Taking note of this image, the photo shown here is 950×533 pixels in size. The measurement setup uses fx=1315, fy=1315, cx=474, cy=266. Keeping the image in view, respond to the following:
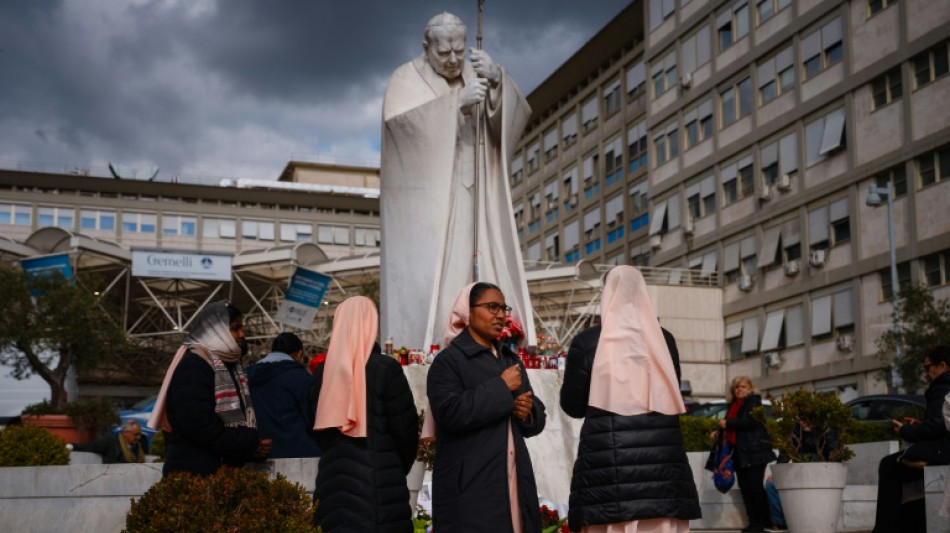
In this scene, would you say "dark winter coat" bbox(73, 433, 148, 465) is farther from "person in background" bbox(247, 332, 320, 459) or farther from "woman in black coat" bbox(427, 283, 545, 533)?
"woman in black coat" bbox(427, 283, 545, 533)

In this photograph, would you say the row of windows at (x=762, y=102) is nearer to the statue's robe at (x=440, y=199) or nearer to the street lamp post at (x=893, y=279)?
the street lamp post at (x=893, y=279)

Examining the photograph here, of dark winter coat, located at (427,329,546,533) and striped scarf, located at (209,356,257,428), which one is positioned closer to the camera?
dark winter coat, located at (427,329,546,533)

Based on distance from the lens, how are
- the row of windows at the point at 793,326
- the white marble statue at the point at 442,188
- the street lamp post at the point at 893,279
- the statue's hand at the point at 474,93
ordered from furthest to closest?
1. the row of windows at the point at 793,326
2. the street lamp post at the point at 893,279
3. the white marble statue at the point at 442,188
4. the statue's hand at the point at 474,93

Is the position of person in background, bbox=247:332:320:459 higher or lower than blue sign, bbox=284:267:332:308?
lower

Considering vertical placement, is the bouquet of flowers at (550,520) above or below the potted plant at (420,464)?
below

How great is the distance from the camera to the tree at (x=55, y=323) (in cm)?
3284

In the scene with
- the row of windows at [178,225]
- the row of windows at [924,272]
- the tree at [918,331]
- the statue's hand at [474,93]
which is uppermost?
the row of windows at [178,225]

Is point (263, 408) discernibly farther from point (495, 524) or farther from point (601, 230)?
point (601, 230)

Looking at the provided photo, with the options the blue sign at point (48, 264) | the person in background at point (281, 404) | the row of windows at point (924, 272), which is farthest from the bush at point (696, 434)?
the blue sign at point (48, 264)

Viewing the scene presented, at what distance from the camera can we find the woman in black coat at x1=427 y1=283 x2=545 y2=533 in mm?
6234

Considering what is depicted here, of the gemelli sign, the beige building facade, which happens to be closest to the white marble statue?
the beige building facade

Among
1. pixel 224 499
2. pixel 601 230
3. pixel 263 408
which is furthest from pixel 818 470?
pixel 601 230

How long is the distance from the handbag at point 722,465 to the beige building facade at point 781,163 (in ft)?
78.4

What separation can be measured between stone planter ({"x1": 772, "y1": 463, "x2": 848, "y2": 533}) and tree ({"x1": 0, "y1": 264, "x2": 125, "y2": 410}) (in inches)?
960
